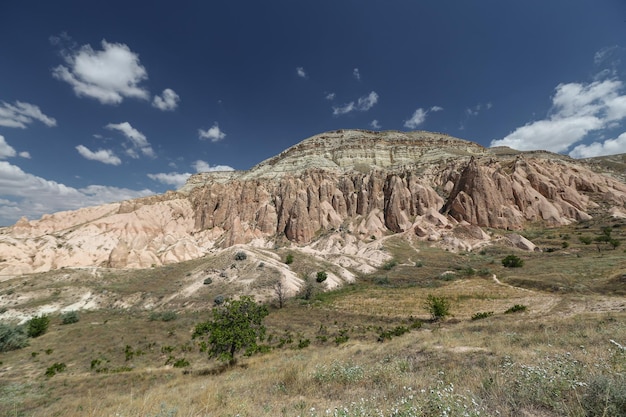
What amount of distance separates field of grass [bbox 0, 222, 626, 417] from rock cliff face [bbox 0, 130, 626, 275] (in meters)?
13.4

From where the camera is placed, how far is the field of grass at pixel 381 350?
538 cm

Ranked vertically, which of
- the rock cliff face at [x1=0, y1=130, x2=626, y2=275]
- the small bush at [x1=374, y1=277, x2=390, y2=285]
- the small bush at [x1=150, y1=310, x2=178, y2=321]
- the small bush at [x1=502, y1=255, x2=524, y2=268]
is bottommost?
the small bush at [x1=150, y1=310, x2=178, y2=321]

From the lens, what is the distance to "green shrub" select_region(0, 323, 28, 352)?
23031 millimetres

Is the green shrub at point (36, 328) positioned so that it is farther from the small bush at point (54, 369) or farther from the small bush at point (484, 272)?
the small bush at point (484, 272)

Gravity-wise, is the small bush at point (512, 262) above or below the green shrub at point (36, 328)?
above

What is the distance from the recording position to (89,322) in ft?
103

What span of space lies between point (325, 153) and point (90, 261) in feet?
291

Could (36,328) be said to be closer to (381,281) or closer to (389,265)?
(381,281)

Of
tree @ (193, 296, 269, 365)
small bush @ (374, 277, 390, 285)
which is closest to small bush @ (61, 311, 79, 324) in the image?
tree @ (193, 296, 269, 365)

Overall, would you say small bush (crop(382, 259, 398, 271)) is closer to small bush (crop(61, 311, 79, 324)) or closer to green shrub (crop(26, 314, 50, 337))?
small bush (crop(61, 311, 79, 324))

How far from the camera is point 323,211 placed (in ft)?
268

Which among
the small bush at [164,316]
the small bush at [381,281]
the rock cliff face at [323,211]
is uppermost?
the rock cliff face at [323,211]

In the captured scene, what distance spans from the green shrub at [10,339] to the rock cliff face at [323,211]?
34.3 meters

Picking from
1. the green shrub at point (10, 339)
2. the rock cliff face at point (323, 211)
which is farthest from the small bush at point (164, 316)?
the rock cliff face at point (323, 211)
